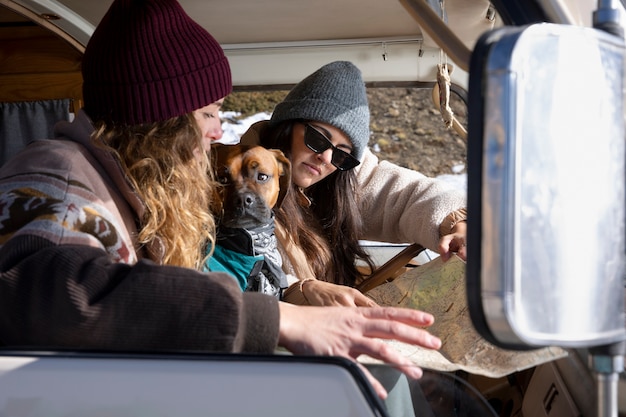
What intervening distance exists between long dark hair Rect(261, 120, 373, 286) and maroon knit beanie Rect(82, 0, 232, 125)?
792mm

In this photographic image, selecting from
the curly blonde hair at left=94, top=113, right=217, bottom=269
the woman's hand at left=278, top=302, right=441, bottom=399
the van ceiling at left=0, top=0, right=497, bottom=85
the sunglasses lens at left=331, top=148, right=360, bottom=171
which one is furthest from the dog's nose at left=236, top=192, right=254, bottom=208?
the van ceiling at left=0, top=0, right=497, bottom=85

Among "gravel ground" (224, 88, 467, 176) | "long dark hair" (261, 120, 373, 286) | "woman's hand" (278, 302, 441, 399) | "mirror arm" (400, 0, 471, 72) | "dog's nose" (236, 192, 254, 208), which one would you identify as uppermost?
"mirror arm" (400, 0, 471, 72)

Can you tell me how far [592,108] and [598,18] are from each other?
157 mm

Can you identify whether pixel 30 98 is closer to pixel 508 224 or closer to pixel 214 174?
pixel 214 174

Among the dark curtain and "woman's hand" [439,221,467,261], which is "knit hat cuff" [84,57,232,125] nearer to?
"woman's hand" [439,221,467,261]

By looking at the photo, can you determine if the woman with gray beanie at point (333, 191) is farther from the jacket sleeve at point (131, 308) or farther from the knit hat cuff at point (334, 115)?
the jacket sleeve at point (131, 308)

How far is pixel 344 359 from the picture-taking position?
1.06 metres

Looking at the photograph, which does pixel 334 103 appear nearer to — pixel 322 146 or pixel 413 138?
pixel 322 146

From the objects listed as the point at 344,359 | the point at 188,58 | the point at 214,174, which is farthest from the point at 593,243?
the point at 214,174

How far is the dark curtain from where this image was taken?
320cm

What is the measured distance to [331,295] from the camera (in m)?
1.81

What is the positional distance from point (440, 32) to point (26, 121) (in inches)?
90.5

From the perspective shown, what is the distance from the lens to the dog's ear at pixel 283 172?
215 cm

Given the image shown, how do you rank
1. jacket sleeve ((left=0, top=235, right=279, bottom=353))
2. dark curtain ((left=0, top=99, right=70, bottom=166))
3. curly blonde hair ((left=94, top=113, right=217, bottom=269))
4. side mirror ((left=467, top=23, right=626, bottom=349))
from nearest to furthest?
side mirror ((left=467, top=23, right=626, bottom=349)), jacket sleeve ((left=0, top=235, right=279, bottom=353)), curly blonde hair ((left=94, top=113, right=217, bottom=269)), dark curtain ((left=0, top=99, right=70, bottom=166))
